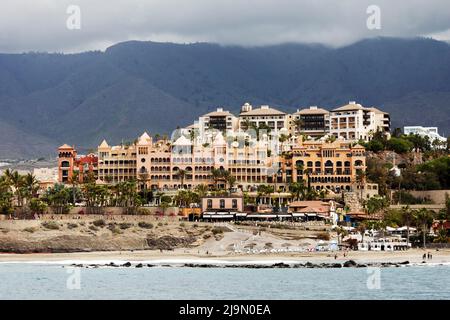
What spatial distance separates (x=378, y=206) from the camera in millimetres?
139875

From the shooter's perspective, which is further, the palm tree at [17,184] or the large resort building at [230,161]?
the large resort building at [230,161]

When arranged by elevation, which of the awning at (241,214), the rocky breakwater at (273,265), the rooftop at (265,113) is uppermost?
the rooftop at (265,113)

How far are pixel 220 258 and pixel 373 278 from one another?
27.0 metres

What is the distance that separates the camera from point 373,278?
3634 inches

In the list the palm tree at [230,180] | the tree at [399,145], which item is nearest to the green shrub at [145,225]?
the palm tree at [230,180]

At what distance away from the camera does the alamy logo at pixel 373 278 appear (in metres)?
86.8

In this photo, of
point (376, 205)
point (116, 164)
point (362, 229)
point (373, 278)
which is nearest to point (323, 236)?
point (362, 229)

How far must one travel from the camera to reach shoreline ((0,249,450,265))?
11025 centimetres

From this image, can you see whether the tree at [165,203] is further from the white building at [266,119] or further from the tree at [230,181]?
the white building at [266,119]

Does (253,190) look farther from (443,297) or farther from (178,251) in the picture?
(443,297)

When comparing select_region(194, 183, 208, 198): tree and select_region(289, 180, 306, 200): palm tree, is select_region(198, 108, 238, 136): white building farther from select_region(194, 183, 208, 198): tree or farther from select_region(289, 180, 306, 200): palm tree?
select_region(289, 180, 306, 200): palm tree

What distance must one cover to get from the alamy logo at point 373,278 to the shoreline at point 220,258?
6814 mm

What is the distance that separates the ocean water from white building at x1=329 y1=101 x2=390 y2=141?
8099 centimetres
